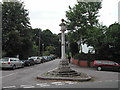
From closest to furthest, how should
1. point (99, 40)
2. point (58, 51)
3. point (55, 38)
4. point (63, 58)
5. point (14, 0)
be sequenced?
1. point (63, 58)
2. point (99, 40)
3. point (14, 0)
4. point (58, 51)
5. point (55, 38)

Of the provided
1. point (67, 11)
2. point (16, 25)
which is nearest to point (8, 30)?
point (16, 25)

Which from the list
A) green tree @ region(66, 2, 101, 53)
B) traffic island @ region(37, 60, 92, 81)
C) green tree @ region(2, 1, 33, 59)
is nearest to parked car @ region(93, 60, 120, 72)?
green tree @ region(66, 2, 101, 53)

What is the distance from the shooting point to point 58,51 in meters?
114

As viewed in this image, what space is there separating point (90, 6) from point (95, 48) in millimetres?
8394

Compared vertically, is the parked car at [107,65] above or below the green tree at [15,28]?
below

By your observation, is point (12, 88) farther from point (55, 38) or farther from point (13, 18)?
point (55, 38)

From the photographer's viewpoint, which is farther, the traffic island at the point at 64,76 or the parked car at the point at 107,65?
the parked car at the point at 107,65

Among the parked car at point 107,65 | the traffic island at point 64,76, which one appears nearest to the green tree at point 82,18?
the parked car at point 107,65

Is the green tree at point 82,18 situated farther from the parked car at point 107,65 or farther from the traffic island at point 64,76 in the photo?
the traffic island at point 64,76

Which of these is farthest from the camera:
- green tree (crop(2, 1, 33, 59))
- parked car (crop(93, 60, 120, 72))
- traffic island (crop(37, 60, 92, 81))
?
green tree (crop(2, 1, 33, 59))

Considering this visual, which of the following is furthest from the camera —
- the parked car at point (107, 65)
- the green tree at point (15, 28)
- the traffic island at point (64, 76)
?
the green tree at point (15, 28)

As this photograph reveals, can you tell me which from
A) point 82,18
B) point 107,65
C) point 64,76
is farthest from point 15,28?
point 64,76

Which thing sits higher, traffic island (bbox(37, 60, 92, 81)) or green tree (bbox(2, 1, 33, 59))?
green tree (bbox(2, 1, 33, 59))

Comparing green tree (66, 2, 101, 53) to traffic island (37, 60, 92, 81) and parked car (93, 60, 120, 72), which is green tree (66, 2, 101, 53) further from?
traffic island (37, 60, 92, 81)
